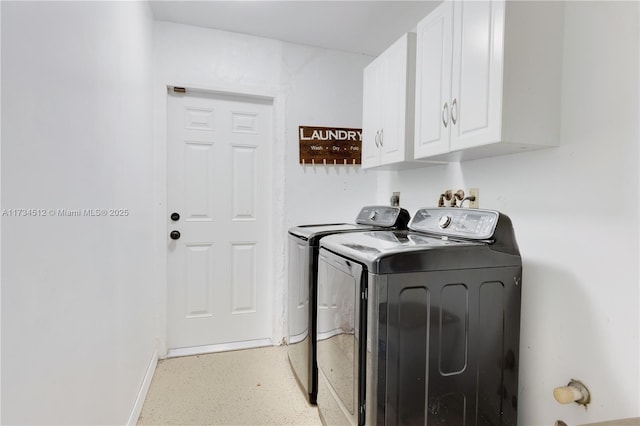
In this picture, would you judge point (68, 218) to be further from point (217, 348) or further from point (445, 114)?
point (217, 348)

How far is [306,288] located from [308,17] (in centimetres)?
187

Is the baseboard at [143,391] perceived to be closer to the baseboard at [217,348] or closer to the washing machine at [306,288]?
the baseboard at [217,348]

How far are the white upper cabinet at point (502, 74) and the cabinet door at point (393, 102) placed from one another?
0.37 meters

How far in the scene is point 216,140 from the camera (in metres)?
2.67

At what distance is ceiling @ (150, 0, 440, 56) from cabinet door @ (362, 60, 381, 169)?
0.44 m

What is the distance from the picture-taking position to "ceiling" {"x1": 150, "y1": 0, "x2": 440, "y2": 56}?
2.21 m

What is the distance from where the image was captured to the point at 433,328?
1205mm

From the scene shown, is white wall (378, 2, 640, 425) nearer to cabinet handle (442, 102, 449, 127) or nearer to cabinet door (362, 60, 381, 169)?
cabinet handle (442, 102, 449, 127)

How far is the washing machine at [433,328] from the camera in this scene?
3.79 ft

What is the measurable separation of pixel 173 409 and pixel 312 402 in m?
0.80

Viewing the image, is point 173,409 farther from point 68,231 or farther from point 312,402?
point 68,231

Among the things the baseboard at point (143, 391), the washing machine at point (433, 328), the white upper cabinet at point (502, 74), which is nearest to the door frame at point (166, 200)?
the baseboard at point (143, 391)

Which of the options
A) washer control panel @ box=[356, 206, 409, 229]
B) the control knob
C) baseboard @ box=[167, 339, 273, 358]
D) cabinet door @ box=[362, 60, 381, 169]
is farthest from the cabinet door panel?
baseboard @ box=[167, 339, 273, 358]

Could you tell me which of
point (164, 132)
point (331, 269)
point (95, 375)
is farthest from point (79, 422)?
point (164, 132)
